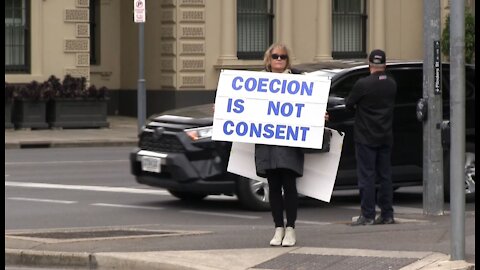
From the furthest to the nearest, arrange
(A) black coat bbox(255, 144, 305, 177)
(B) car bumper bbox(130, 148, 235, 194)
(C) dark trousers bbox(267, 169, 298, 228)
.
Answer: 1. (B) car bumper bbox(130, 148, 235, 194)
2. (C) dark trousers bbox(267, 169, 298, 228)
3. (A) black coat bbox(255, 144, 305, 177)

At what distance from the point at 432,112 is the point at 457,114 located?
430 cm

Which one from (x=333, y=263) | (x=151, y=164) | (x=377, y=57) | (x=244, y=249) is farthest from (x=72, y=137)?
(x=333, y=263)

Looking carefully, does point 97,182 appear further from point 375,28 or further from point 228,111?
point 375,28

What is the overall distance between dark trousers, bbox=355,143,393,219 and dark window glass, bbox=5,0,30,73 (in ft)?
61.6

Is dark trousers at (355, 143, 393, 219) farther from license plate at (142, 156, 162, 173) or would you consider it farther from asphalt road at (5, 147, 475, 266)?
license plate at (142, 156, 162, 173)

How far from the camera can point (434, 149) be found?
13430 millimetres

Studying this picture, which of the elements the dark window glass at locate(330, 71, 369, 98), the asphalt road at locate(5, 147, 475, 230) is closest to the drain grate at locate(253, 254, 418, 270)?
the asphalt road at locate(5, 147, 475, 230)

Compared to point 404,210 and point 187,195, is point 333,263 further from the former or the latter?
point 187,195

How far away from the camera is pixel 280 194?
10938 mm

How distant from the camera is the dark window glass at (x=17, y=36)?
99.2ft

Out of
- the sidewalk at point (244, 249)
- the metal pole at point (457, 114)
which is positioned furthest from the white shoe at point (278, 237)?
the metal pole at point (457, 114)

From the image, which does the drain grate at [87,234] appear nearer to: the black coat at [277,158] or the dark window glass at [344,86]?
the black coat at [277,158]

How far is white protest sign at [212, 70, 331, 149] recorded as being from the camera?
35.1 ft

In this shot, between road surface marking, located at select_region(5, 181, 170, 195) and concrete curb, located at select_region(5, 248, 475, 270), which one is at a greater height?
road surface marking, located at select_region(5, 181, 170, 195)
